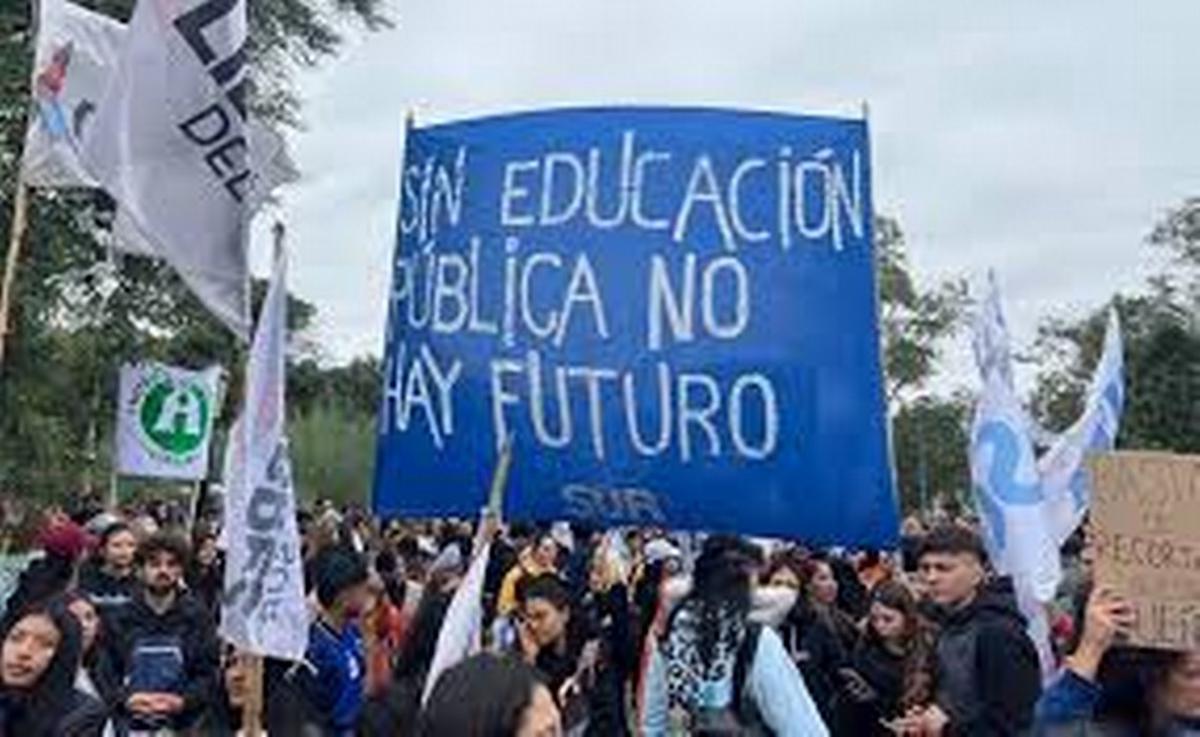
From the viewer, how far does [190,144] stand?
7.23 metres

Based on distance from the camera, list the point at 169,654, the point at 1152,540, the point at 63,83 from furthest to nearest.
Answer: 1. the point at 63,83
2. the point at 169,654
3. the point at 1152,540

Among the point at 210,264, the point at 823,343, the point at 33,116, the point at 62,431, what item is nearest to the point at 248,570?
the point at 210,264

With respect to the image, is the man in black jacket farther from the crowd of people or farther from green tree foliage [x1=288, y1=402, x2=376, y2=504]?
green tree foliage [x1=288, y1=402, x2=376, y2=504]

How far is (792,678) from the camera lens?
6.58 meters

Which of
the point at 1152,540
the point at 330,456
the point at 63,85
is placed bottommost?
the point at 1152,540

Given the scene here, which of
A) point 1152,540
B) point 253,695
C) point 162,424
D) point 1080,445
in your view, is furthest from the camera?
point 162,424

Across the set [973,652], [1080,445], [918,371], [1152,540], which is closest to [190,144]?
[973,652]

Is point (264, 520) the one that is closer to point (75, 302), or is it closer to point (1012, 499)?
point (1012, 499)

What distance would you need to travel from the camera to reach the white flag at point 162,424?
1583 centimetres

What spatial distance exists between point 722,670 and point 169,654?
2.68m

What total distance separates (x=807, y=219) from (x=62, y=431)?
1014 inches

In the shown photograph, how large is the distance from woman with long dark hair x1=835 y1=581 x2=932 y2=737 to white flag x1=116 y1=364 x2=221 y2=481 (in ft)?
25.9

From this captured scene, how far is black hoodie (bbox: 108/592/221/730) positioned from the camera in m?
7.89

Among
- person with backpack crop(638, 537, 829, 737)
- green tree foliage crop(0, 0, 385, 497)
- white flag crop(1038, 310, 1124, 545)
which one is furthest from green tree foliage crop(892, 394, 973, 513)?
person with backpack crop(638, 537, 829, 737)
